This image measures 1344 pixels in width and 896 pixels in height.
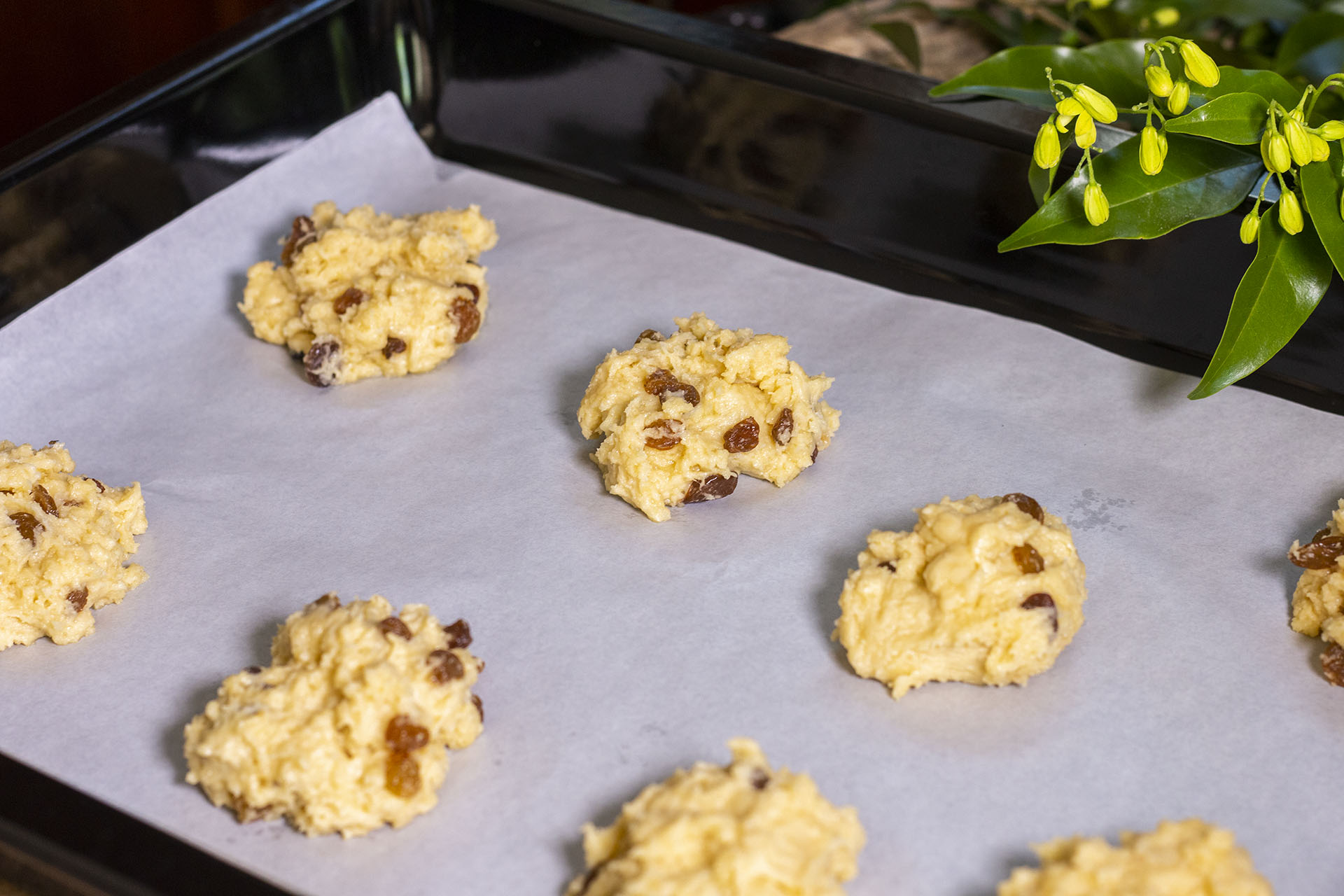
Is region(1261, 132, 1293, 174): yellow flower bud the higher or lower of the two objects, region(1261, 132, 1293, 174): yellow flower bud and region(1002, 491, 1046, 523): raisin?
the higher

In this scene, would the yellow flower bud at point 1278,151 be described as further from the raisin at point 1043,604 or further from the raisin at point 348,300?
the raisin at point 348,300

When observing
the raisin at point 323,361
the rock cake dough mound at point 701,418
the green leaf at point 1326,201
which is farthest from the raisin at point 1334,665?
the raisin at point 323,361

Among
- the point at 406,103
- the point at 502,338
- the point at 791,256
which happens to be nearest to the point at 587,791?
the point at 502,338

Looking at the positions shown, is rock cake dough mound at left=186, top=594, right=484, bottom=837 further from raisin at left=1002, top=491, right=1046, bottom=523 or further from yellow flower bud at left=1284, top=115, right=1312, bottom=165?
yellow flower bud at left=1284, top=115, right=1312, bottom=165

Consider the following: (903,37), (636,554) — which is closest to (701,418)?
(636,554)

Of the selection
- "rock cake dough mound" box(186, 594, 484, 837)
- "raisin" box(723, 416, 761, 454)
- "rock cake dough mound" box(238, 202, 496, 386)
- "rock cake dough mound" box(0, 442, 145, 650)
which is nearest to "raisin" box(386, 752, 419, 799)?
"rock cake dough mound" box(186, 594, 484, 837)

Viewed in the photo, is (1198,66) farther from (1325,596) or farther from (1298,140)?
(1325,596)

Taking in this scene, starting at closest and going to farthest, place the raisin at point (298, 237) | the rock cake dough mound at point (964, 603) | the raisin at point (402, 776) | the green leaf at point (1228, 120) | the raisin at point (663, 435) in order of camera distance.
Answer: the raisin at point (402, 776) < the rock cake dough mound at point (964, 603) < the green leaf at point (1228, 120) < the raisin at point (663, 435) < the raisin at point (298, 237)
